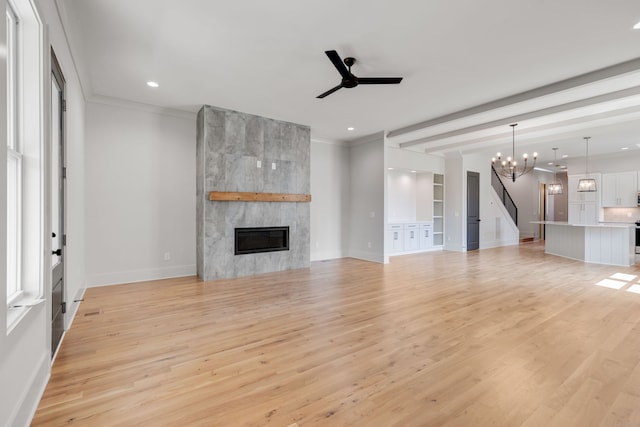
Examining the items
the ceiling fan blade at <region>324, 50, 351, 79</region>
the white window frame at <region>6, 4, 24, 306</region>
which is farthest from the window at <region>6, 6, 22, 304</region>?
the ceiling fan blade at <region>324, 50, 351, 79</region>

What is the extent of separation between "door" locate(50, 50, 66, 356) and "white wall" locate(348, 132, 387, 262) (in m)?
5.58

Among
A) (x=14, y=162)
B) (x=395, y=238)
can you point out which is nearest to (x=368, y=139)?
(x=395, y=238)

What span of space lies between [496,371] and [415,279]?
3.08 metres

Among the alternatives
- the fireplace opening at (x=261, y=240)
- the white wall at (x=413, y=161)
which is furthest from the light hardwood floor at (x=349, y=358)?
the white wall at (x=413, y=161)

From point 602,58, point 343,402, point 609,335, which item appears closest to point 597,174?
point 602,58

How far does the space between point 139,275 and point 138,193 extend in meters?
1.37

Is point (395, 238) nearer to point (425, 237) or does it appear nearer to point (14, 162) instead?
point (425, 237)

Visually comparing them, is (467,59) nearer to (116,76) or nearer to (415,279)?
(415,279)

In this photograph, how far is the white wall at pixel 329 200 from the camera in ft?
24.0

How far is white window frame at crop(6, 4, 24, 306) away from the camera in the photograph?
1879 millimetres

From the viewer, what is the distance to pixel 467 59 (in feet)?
11.6

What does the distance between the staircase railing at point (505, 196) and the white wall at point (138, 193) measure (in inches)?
411

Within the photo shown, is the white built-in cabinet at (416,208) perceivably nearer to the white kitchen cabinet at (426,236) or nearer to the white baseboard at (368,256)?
the white kitchen cabinet at (426,236)

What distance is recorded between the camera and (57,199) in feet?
9.31
